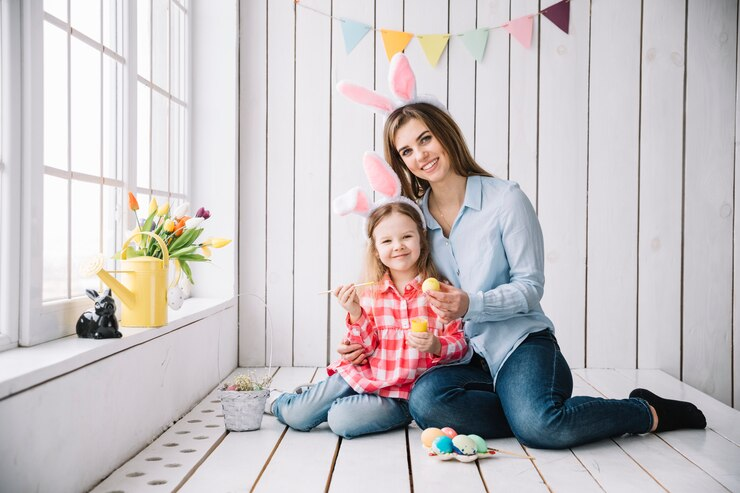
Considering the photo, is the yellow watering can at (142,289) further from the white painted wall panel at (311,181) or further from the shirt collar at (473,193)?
the white painted wall panel at (311,181)

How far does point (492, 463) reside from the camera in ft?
5.55

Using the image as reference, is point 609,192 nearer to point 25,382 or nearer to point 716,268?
point 716,268

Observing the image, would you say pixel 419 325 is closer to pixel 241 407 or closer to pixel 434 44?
pixel 241 407

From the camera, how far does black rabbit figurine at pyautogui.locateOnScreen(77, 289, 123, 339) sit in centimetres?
165

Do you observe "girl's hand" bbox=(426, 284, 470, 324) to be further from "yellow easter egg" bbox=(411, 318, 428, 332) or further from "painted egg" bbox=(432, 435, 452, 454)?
"painted egg" bbox=(432, 435, 452, 454)

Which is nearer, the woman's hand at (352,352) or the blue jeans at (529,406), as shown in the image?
the blue jeans at (529,406)

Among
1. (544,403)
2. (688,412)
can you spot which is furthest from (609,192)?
(544,403)

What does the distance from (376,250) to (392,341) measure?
11.8 inches

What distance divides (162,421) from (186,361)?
27cm

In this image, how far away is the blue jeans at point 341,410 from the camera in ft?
6.31

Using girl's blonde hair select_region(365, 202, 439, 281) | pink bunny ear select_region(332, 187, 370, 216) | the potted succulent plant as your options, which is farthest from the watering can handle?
girl's blonde hair select_region(365, 202, 439, 281)

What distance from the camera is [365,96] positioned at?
2.12 meters

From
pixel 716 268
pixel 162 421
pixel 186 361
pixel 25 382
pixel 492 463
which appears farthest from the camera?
pixel 716 268

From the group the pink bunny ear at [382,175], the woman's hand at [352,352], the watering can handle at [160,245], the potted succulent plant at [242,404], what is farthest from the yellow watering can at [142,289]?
the pink bunny ear at [382,175]
